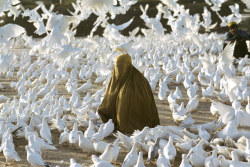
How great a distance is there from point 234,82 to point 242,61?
4794mm

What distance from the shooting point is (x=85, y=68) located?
11.6 m

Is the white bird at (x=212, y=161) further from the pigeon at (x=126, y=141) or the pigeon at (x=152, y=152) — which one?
the pigeon at (x=126, y=141)

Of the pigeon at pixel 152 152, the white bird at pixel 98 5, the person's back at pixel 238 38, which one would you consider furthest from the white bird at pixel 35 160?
the person's back at pixel 238 38

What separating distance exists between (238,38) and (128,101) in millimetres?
5881

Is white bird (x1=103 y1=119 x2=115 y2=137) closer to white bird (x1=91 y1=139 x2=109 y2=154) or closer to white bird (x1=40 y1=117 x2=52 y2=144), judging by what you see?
white bird (x1=91 y1=139 x2=109 y2=154)

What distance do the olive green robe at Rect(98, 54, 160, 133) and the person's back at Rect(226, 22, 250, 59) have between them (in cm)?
505

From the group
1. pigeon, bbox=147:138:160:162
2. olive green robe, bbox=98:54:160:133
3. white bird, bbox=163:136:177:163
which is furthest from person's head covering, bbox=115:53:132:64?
white bird, bbox=163:136:177:163

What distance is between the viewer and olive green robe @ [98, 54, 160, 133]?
5.96 m

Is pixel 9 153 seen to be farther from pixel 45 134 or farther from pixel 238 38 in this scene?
pixel 238 38

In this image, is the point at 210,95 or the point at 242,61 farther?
the point at 242,61

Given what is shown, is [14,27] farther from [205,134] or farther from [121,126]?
[205,134]

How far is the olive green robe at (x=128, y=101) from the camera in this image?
19.6ft

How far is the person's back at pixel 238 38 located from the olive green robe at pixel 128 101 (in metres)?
5.05

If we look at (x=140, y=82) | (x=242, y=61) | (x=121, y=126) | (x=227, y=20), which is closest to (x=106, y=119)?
(x=121, y=126)
